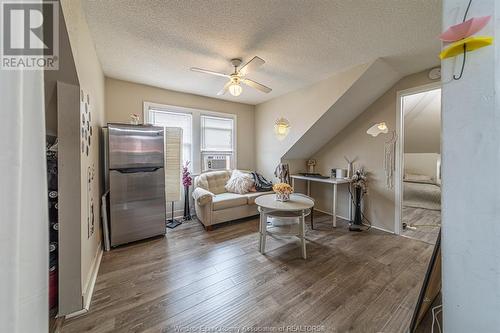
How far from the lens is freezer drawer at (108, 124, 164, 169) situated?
8.41ft

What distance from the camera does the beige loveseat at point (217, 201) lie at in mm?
3232

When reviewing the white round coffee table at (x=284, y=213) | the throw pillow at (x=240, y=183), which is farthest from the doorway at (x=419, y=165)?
the throw pillow at (x=240, y=183)

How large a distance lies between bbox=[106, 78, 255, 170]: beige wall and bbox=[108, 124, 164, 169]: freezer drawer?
910 millimetres

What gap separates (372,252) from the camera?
8.29 feet

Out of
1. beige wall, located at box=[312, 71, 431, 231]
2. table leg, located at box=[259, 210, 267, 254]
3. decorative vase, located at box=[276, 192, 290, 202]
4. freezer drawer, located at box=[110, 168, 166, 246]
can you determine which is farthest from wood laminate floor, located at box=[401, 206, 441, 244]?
freezer drawer, located at box=[110, 168, 166, 246]

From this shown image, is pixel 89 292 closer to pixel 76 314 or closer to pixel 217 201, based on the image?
pixel 76 314

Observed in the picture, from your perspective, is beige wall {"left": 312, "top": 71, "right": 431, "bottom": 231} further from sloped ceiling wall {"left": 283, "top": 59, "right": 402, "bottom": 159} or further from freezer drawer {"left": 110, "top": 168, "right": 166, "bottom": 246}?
freezer drawer {"left": 110, "top": 168, "right": 166, "bottom": 246}

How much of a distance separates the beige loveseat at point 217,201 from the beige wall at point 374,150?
188 cm

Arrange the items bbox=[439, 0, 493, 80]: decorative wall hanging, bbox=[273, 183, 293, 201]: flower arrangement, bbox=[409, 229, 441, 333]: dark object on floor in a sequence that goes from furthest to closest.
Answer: bbox=[273, 183, 293, 201]: flower arrangement
bbox=[409, 229, 441, 333]: dark object on floor
bbox=[439, 0, 493, 80]: decorative wall hanging

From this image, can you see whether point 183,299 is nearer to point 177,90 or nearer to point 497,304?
point 497,304

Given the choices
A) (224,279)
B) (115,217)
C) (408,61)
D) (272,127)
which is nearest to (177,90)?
(272,127)

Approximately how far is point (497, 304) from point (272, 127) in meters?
3.90

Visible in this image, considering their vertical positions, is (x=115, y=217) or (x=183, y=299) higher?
(x=115, y=217)

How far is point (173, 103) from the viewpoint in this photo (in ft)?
12.3
